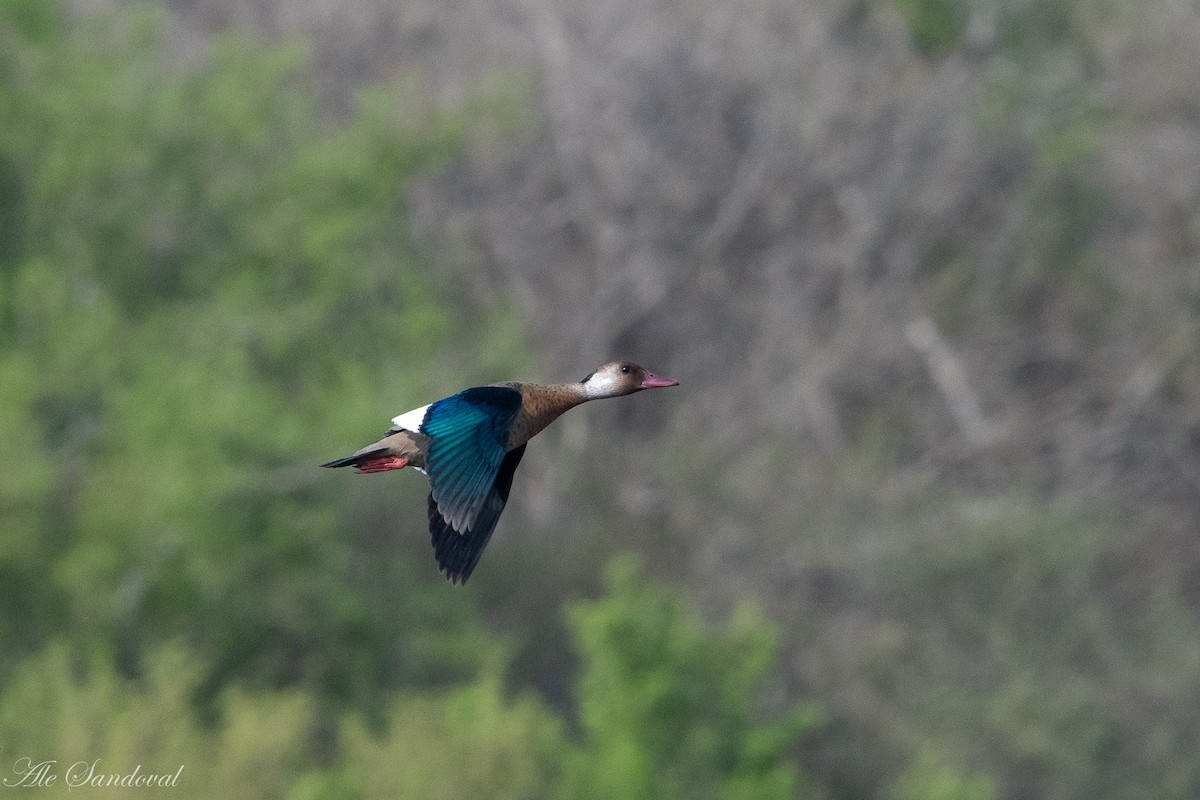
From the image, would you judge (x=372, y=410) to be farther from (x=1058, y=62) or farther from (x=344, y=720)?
(x=1058, y=62)

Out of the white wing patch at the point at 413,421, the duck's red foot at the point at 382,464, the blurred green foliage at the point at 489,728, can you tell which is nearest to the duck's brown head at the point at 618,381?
the white wing patch at the point at 413,421

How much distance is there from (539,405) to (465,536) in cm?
58

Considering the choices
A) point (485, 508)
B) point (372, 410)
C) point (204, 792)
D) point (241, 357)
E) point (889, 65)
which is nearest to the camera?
point (485, 508)

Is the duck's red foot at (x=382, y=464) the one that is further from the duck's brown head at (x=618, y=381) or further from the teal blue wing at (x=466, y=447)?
the duck's brown head at (x=618, y=381)

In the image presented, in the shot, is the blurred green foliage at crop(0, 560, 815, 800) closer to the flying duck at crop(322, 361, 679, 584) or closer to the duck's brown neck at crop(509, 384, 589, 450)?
the flying duck at crop(322, 361, 679, 584)

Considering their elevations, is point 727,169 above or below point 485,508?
above

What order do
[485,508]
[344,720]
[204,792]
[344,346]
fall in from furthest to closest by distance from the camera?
[344,346] < [344,720] < [204,792] < [485,508]

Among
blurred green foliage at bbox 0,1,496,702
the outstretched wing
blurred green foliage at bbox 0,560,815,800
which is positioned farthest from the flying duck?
blurred green foliage at bbox 0,1,496,702

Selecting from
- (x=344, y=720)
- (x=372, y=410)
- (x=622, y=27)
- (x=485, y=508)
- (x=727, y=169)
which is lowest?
(x=485, y=508)

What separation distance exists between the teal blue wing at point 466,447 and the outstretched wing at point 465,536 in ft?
0.56

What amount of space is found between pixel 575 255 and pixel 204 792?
59.8 ft

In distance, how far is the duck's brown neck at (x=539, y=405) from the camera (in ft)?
34.1

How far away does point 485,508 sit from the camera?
10555 mm

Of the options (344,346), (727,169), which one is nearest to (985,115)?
(727,169)
